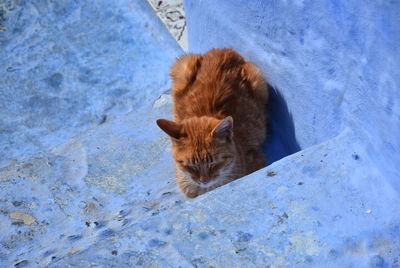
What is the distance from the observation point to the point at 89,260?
1.86 metres

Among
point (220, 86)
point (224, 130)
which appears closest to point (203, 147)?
point (224, 130)

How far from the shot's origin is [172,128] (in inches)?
105

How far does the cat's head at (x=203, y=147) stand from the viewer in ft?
8.88

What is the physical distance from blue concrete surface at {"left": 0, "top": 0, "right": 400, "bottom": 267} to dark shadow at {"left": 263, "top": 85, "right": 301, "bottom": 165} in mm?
14

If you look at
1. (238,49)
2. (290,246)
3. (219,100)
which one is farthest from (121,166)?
(290,246)

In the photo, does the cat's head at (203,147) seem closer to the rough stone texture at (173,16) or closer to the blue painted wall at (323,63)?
the blue painted wall at (323,63)

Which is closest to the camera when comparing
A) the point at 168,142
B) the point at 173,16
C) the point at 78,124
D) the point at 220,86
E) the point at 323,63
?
the point at 323,63

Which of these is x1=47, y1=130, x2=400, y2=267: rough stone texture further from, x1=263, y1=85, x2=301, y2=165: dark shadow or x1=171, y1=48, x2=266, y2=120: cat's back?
x1=171, y1=48, x2=266, y2=120: cat's back

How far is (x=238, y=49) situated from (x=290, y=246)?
176 centimetres

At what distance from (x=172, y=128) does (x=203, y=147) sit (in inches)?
9.2

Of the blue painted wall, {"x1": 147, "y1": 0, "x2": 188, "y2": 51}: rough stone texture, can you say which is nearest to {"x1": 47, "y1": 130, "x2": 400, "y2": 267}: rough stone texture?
the blue painted wall

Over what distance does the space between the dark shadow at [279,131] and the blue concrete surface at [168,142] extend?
0.01 m

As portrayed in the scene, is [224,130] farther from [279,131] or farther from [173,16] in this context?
[173,16]

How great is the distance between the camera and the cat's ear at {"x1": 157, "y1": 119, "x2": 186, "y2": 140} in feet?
8.61
